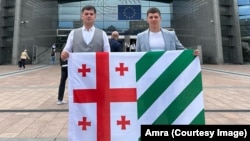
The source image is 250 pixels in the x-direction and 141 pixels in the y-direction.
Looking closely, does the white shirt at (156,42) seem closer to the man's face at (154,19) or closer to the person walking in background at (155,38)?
the person walking in background at (155,38)

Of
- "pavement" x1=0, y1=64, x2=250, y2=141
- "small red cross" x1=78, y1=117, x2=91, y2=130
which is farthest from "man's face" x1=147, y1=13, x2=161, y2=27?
"pavement" x1=0, y1=64, x2=250, y2=141

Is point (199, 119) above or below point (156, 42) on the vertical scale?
below

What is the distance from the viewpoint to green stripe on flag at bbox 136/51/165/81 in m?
3.25

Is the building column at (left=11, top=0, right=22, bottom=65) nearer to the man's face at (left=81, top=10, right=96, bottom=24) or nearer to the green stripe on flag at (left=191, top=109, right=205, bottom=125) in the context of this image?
the man's face at (left=81, top=10, right=96, bottom=24)

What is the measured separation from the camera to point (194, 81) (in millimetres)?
3279

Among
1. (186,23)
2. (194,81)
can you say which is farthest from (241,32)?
(194,81)

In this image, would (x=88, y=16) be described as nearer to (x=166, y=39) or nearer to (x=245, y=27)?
(x=166, y=39)

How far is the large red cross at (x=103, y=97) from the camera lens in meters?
3.19

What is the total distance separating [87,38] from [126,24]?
119 ft

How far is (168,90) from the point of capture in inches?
128

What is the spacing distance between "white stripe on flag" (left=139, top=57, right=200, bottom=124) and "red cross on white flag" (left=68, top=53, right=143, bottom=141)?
0.48 feet

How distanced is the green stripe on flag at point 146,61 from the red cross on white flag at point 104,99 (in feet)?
0.18

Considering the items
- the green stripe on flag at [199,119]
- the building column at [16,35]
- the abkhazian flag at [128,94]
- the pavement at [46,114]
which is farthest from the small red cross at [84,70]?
the building column at [16,35]

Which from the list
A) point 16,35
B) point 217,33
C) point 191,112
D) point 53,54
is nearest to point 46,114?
point 191,112
